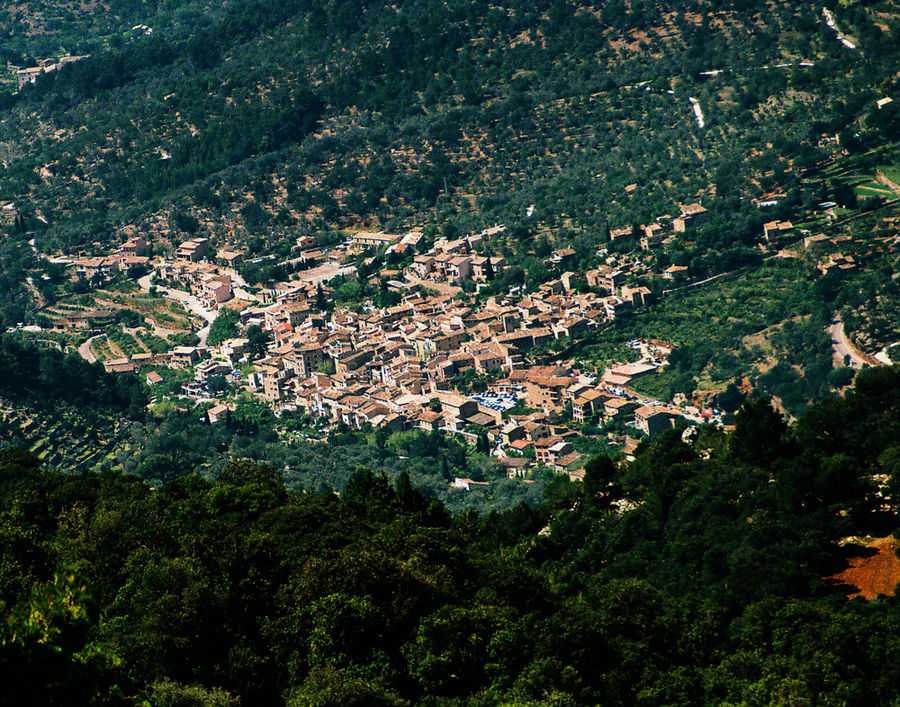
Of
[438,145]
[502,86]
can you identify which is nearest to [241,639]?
[438,145]

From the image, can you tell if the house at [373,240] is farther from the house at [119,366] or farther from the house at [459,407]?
the house at [459,407]

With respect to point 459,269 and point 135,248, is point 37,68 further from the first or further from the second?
point 459,269

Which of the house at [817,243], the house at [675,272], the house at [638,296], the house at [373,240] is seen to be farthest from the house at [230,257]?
the house at [817,243]

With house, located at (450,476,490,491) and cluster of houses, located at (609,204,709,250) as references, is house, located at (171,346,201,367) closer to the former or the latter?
house, located at (450,476,490,491)

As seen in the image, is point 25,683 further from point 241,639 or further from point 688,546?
point 688,546

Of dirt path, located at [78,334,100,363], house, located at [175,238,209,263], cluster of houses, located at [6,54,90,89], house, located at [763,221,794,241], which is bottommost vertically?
house, located at [763,221,794,241]

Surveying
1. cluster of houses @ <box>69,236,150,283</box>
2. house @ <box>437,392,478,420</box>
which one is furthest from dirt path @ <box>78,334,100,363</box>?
house @ <box>437,392,478,420</box>
